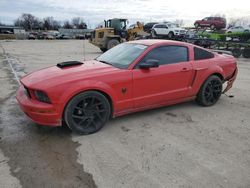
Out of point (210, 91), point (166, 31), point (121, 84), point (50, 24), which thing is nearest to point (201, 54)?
point (210, 91)

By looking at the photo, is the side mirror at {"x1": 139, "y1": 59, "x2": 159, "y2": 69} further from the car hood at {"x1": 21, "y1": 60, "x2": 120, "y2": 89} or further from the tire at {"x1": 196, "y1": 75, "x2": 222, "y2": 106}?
the tire at {"x1": 196, "y1": 75, "x2": 222, "y2": 106}

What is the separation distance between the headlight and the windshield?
4.52 feet

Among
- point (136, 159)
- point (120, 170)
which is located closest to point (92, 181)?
point (120, 170)

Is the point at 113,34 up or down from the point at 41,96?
up

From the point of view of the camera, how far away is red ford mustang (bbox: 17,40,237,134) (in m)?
3.66

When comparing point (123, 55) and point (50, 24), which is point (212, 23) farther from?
point (50, 24)

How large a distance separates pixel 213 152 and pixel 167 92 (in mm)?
1543

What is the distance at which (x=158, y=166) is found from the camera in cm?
309

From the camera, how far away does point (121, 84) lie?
160 inches

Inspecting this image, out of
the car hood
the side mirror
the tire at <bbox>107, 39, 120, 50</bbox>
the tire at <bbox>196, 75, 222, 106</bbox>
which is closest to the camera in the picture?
the car hood

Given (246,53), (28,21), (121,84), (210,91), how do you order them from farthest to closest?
(28,21) < (246,53) < (210,91) < (121,84)

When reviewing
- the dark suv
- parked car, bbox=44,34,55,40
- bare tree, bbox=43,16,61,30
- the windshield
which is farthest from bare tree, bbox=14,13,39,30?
the windshield

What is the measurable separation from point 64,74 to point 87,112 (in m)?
0.71

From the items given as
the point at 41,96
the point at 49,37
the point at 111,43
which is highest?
the point at 41,96
